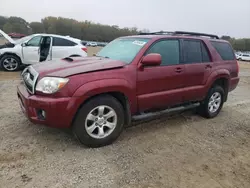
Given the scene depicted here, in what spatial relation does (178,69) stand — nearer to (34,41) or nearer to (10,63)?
(34,41)

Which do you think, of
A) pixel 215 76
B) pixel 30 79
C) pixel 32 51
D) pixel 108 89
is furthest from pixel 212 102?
pixel 32 51

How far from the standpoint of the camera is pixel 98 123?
11.8 feet

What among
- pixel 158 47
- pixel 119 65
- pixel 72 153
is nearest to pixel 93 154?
pixel 72 153

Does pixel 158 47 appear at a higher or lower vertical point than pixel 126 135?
higher

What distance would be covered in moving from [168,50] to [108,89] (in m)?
1.52

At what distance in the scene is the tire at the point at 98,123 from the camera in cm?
341

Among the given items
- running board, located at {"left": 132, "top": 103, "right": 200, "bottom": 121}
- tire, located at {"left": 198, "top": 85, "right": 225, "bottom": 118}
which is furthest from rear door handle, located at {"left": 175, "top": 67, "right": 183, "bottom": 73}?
tire, located at {"left": 198, "top": 85, "right": 225, "bottom": 118}

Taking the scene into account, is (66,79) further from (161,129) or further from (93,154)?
(161,129)

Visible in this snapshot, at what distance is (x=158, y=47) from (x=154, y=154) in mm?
1796

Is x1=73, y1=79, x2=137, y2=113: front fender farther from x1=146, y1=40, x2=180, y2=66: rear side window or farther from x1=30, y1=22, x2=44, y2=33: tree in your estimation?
x1=30, y1=22, x2=44, y2=33: tree

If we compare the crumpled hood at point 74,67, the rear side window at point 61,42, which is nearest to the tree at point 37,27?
the rear side window at point 61,42

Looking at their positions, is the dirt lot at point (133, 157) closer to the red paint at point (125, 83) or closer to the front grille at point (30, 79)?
the red paint at point (125, 83)

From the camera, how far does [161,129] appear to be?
4.50 metres

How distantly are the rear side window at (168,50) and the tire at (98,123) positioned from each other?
3.81 ft
